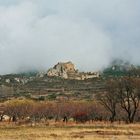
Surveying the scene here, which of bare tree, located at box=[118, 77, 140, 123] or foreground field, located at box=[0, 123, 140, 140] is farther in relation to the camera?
bare tree, located at box=[118, 77, 140, 123]

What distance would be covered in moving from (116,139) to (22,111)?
423 ft

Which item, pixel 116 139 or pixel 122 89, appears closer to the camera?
pixel 116 139

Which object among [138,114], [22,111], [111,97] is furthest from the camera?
[22,111]

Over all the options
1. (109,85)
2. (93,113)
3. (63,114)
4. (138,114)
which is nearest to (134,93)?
(109,85)

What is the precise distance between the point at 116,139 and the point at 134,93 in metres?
61.6

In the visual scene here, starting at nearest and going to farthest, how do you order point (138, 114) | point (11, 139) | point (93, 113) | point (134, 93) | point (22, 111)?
point (11, 139)
point (134, 93)
point (138, 114)
point (93, 113)
point (22, 111)

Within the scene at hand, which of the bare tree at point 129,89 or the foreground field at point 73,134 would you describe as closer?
the foreground field at point 73,134

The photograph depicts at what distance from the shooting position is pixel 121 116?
142500 mm

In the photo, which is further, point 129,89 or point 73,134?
point 129,89

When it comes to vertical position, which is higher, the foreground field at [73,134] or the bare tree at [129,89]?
the bare tree at [129,89]

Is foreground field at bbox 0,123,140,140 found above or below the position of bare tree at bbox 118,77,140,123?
below

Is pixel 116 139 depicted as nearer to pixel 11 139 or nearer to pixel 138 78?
pixel 11 139

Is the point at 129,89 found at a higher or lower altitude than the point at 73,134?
higher

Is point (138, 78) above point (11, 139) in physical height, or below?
above
